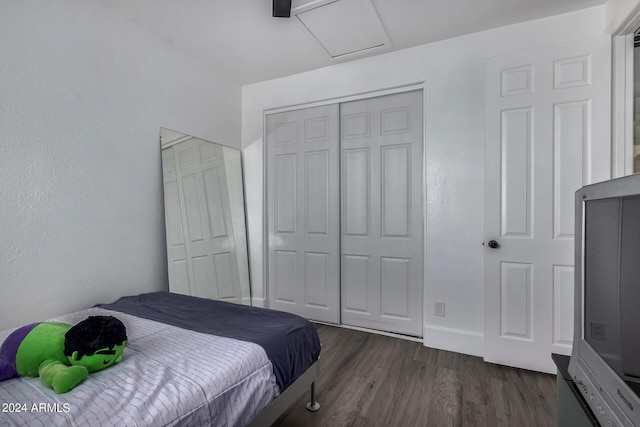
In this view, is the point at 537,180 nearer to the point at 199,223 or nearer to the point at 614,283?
the point at 614,283

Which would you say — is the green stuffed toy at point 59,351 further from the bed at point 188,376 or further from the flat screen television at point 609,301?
the flat screen television at point 609,301

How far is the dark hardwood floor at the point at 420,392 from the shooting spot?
1.61 meters

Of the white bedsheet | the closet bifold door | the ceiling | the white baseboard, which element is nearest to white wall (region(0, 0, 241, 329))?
the ceiling

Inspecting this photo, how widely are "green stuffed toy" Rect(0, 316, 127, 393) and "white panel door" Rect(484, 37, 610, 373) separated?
93.3 inches

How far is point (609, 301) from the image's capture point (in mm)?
841

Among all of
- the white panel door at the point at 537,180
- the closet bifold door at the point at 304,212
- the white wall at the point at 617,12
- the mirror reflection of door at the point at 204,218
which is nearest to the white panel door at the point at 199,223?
the mirror reflection of door at the point at 204,218

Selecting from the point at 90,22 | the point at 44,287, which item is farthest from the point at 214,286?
the point at 90,22

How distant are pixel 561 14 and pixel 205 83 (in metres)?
3.03

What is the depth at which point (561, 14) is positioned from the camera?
214cm

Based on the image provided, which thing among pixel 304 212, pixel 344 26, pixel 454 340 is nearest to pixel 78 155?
pixel 304 212

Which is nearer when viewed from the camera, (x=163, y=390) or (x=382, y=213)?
(x=163, y=390)

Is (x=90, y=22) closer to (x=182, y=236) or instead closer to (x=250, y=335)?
(x=182, y=236)

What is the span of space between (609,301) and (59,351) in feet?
6.01

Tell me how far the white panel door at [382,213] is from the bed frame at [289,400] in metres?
1.25
